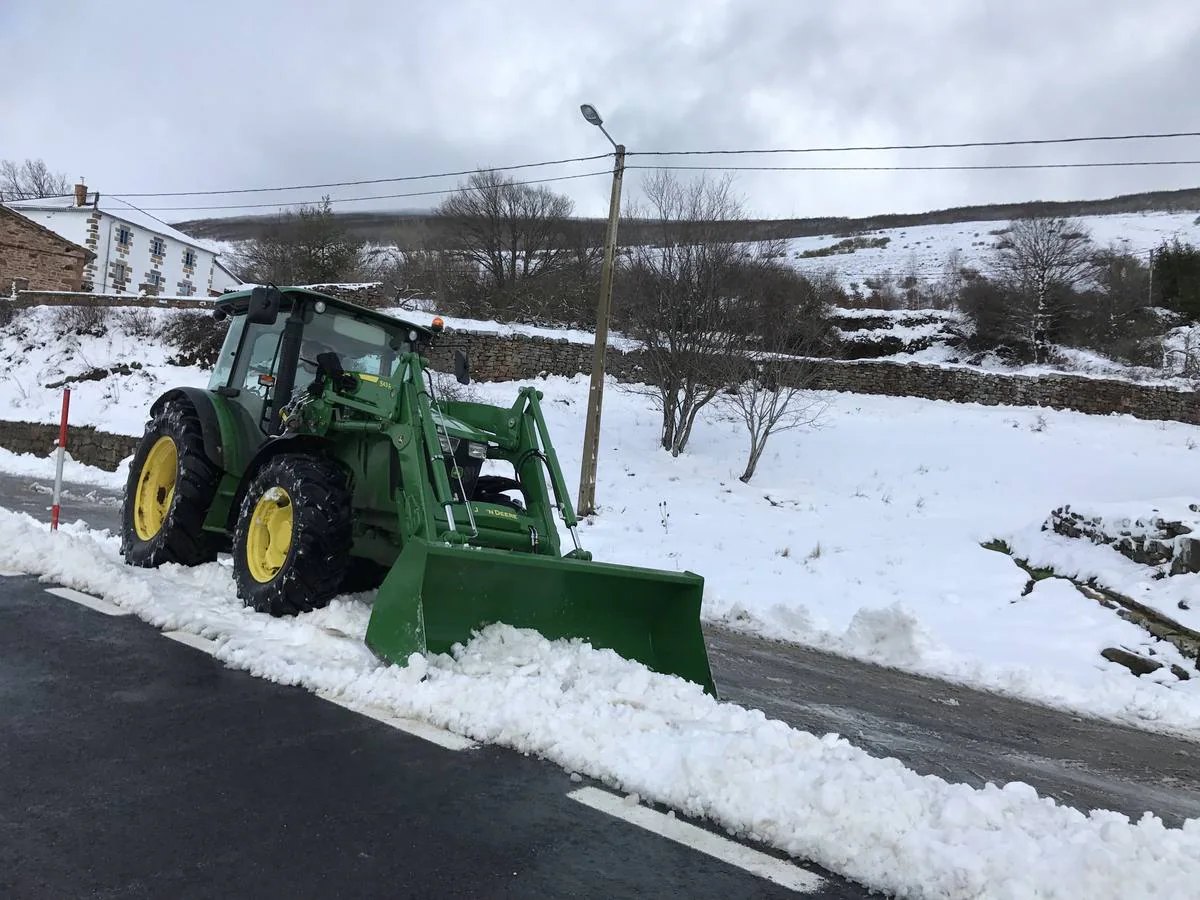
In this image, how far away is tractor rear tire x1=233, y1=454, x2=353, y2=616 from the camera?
5191 millimetres

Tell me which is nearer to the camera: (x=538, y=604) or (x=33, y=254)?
(x=538, y=604)

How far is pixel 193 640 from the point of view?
498cm

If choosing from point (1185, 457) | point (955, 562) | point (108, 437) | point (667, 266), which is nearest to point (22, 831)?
point (955, 562)

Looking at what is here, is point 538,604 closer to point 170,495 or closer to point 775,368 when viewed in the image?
point 170,495

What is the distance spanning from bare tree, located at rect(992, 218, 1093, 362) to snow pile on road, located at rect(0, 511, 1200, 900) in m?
26.8

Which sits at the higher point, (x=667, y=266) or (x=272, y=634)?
(x=667, y=266)

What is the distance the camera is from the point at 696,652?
200 inches

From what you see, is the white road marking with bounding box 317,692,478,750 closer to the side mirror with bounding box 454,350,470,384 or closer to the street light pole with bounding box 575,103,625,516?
the side mirror with bounding box 454,350,470,384

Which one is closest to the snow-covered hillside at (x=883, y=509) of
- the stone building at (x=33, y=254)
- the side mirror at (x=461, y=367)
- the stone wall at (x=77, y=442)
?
the stone wall at (x=77, y=442)

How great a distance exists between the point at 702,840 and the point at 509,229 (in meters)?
28.6

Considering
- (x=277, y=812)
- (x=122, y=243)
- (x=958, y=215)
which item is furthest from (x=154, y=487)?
(x=958, y=215)

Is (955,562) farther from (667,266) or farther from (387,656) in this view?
(667,266)

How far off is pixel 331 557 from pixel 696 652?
231 cm

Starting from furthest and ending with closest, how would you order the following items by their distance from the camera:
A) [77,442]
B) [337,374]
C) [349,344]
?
[77,442] < [349,344] < [337,374]
